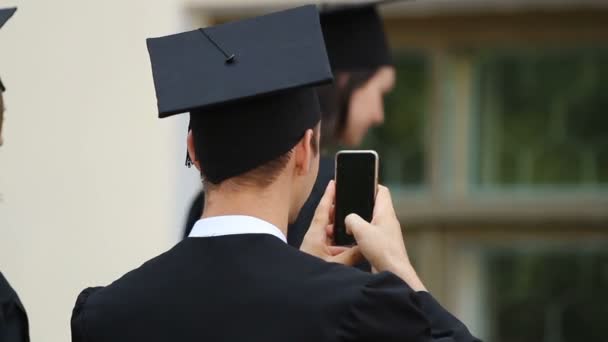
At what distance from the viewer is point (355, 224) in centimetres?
286

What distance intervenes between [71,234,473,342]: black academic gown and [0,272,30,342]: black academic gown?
1.16 ft

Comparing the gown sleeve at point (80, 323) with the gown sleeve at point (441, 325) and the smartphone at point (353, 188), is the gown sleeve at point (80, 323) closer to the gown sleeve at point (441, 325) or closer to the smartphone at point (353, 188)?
the smartphone at point (353, 188)

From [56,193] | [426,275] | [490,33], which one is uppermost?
[490,33]

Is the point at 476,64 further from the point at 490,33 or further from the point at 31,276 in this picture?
the point at 31,276

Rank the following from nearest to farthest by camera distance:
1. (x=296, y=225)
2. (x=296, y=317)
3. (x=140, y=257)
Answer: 1. (x=296, y=317)
2. (x=296, y=225)
3. (x=140, y=257)

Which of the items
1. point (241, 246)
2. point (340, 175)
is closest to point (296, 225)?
point (340, 175)

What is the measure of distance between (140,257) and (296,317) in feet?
8.95

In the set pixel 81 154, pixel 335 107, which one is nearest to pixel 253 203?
pixel 335 107

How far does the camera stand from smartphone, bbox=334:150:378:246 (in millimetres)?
2969

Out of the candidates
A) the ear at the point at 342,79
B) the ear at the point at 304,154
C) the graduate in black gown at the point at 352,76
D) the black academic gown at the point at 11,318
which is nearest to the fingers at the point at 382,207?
the ear at the point at 304,154

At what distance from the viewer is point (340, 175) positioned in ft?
9.89

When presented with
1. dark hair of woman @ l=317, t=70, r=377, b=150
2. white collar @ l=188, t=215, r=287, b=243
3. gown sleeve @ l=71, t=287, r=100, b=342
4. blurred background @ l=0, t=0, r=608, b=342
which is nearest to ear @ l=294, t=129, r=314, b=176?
white collar @ l=188, t=215, r=287, b=243

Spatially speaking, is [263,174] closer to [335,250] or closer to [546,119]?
[335,250]

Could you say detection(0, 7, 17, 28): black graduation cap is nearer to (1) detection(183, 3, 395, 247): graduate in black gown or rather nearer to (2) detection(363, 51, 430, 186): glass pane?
(1) detection(183, 3, 395, 247): graduate in black gown
